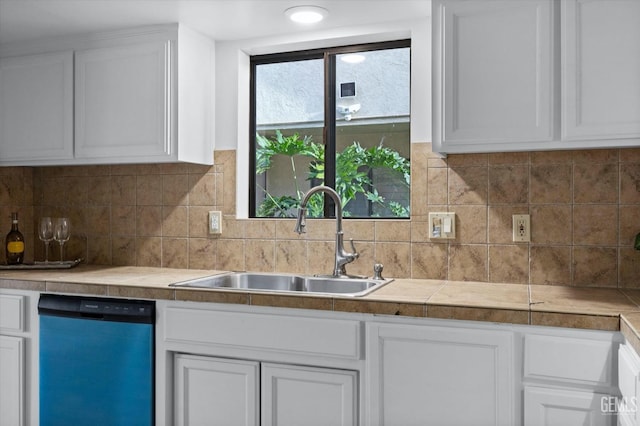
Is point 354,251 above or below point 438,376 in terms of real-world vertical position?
above

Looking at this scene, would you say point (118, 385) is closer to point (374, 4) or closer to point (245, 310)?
point (245, 310)

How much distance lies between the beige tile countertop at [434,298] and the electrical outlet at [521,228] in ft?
0.66

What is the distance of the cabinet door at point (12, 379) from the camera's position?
2502mm

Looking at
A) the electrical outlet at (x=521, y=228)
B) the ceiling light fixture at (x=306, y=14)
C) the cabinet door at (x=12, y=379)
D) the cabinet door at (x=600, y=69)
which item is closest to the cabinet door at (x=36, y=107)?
the cabinet door at (x=12, y=379)

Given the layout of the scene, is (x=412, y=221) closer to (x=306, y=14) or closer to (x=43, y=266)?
(x=306, y=14)

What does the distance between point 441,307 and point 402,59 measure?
1371 millimetres

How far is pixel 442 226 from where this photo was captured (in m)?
2.49

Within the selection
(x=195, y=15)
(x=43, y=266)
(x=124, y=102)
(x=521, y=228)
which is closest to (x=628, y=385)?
(x=521, y=228)

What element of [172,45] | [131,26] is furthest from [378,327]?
[131,26]

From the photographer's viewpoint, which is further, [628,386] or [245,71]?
[245,71]

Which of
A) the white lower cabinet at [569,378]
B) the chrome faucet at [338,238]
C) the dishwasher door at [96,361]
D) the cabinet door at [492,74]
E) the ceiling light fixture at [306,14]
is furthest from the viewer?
the chrome faucet at [338,238]

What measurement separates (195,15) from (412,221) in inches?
53.8

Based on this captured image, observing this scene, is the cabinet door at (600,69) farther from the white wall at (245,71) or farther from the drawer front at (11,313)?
the drawer front at (11,313)

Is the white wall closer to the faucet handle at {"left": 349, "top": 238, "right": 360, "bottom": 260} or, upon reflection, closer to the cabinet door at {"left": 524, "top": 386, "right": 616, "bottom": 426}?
the faucet handle at {"left": 349, "top": 238, "right": 360, "bottom": 260}
